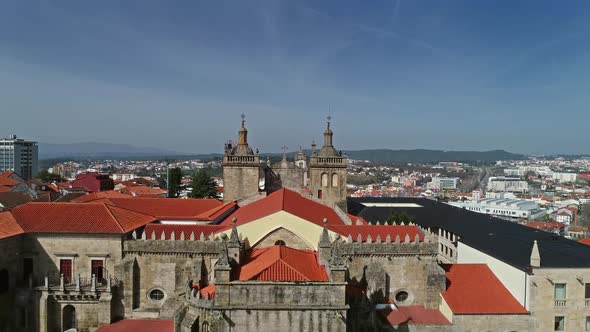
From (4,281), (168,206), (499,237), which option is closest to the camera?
(4,281)

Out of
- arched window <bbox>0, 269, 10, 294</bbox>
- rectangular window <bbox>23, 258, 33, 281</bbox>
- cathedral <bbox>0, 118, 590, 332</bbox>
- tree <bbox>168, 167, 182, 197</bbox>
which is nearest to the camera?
cathedral <bbox>0, 118, 590, 332</bbox>

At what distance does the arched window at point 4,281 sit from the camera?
27.3 m

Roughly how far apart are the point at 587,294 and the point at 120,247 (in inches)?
1121

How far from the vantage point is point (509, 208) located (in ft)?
384

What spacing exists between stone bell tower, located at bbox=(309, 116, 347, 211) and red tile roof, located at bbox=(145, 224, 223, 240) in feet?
49.2

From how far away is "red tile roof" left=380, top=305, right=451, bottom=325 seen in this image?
26266 millimetres

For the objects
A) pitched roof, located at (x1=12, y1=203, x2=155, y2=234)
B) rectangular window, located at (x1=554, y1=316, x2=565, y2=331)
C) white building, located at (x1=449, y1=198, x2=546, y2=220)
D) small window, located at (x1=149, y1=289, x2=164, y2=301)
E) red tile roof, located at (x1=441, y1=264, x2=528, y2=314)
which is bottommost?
white building, located at (x1=449, y1=198, x2=546, y2=220)

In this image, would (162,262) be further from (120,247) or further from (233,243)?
(233,243)

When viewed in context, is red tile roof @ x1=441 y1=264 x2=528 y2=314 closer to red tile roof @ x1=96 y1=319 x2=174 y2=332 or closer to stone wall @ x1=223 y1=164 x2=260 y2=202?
red tile roof @ x1=96 y1=319 x2=174 y2=332

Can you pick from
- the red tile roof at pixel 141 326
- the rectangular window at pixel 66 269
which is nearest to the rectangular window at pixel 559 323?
the red tile roof at pixel 141 326

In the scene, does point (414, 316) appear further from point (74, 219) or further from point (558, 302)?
point (74, 219)

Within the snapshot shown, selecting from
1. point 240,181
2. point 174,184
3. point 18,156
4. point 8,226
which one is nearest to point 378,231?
point 240,181

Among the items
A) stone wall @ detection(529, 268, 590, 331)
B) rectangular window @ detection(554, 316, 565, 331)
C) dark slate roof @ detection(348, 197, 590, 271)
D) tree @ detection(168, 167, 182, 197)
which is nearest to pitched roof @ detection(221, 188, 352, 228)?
dark slate roof @ detection(348, 197, 590, 271)

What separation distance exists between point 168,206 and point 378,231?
61.3 feet
